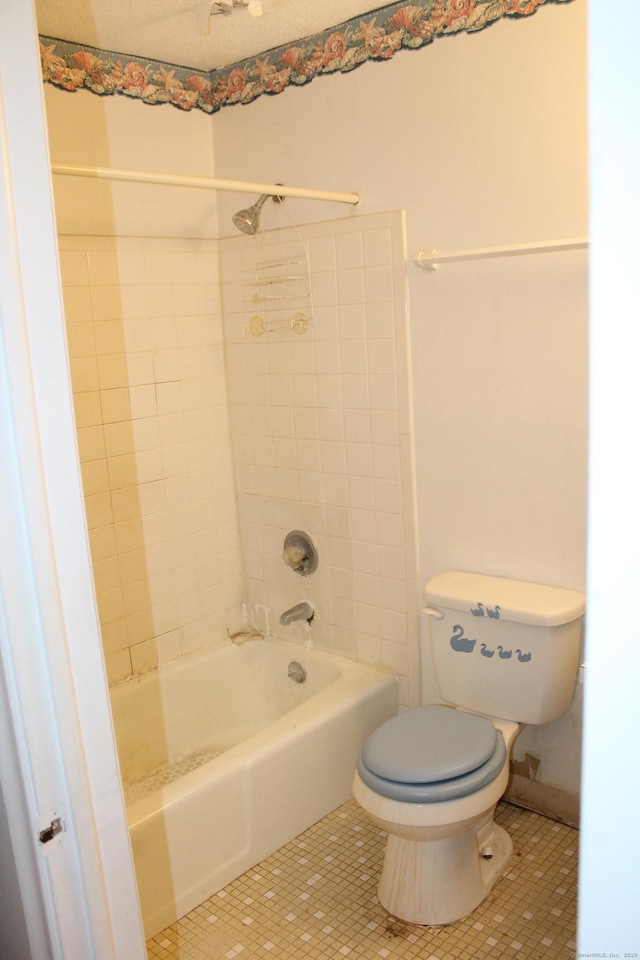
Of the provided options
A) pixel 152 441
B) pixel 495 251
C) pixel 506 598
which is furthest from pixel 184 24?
pixel 506 598

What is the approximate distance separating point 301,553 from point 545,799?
111 centimetres

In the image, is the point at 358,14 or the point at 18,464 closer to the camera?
the point at 18,464

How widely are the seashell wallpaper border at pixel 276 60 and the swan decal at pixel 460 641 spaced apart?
1634 millimetres

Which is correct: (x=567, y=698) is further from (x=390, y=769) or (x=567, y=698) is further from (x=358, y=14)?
(x=358, y=14)

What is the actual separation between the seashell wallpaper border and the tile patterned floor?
2.25 m

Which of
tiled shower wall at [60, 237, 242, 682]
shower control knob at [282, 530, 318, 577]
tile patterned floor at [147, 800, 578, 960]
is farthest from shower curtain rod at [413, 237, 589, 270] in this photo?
tile patterned floor at [147, 800, 578, 960]

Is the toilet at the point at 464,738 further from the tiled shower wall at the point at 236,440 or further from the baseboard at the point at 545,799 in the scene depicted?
the tiled shower wall at the point at 236,440

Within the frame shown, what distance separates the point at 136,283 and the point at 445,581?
1397 mm

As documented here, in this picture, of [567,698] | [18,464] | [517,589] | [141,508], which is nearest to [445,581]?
[517,589]

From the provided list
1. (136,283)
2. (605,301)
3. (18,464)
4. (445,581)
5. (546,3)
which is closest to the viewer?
(605,301)

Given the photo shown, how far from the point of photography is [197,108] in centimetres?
275

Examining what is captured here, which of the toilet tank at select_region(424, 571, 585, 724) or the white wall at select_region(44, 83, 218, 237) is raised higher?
the white wall at select_region(44, 83, 218, 237)

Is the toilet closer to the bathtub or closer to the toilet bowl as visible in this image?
the toilet bowl

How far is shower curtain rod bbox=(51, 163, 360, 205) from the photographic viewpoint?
1.78 meters
